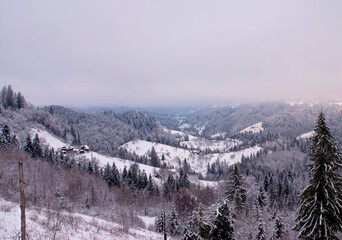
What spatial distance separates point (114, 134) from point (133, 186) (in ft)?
443

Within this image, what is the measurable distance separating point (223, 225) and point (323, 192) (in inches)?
293

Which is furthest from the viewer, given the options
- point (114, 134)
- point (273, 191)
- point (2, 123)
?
point (114, 134)

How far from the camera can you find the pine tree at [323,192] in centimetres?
1070

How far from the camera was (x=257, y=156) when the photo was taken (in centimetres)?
14488

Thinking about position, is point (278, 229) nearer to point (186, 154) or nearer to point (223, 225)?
point (223, 225)

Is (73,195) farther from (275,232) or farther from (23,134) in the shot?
(23,134)

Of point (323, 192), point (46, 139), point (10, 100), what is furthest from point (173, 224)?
point (10, 100)

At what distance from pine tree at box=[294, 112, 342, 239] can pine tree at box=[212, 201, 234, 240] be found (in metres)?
4.74

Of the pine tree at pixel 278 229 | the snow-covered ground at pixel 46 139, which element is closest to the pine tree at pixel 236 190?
the pine tree at pixel 278 229

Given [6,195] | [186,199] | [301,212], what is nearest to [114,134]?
[186,199]

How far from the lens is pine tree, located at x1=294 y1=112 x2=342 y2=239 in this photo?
1070 centimetres

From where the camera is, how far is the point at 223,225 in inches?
558

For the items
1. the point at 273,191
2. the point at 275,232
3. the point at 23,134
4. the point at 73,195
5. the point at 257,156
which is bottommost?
the point at 257,156

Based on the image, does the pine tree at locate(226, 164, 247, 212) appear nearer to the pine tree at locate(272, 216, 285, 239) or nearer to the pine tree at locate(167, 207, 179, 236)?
the pine tree at locate(272, 216, 285, 239)
